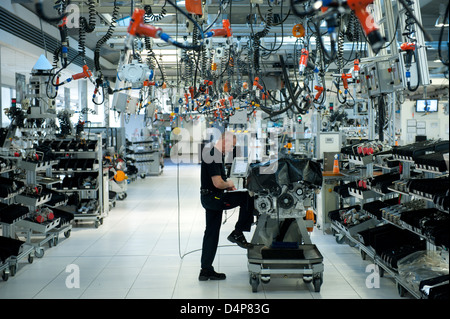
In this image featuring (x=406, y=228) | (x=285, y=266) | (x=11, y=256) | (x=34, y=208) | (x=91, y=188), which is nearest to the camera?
(x=406, y=228)

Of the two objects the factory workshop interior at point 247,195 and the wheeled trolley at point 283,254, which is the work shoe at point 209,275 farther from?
the wheeled trolley at point 283,254

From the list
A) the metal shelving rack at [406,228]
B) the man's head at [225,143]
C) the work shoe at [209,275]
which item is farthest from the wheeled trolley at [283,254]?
the man's head at [225,143]

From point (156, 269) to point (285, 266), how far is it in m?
1.57

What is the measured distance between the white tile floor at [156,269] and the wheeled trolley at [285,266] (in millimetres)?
133

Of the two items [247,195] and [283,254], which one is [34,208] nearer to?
[247,195]

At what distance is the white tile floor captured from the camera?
4680mm

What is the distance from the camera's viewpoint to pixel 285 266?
15.7 ft

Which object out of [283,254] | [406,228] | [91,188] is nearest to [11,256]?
[283,254]

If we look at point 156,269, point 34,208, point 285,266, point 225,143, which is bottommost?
point 156,269

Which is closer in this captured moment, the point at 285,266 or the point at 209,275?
the point at 285,266

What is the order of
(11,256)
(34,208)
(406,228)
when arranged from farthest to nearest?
(34,208) → (11,256) → (406,228)

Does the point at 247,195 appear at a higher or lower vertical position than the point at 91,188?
higher
